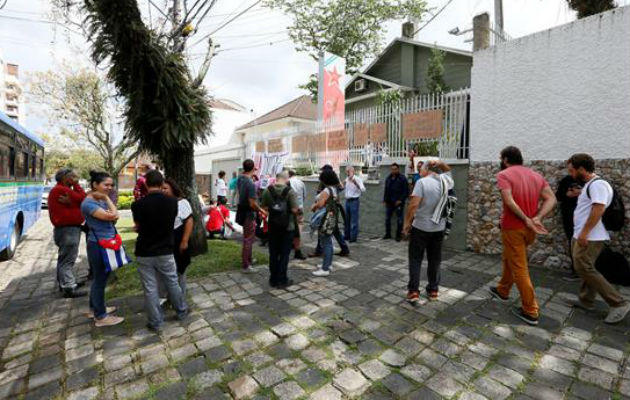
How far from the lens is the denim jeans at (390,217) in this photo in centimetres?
766

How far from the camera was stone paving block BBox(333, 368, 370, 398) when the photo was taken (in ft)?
8.28

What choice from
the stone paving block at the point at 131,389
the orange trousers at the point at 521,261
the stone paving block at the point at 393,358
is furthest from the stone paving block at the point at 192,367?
the orange trousers at the point at 521,261

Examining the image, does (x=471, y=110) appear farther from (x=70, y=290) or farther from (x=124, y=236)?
(x=124, y=236)

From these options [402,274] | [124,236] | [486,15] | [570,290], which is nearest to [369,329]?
[402,274]

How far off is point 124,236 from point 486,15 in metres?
10.2

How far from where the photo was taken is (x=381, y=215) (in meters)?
8.43

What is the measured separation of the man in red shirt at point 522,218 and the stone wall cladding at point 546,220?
231cm

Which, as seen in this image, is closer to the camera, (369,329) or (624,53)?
(369,329)

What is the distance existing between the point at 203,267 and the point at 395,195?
438cm

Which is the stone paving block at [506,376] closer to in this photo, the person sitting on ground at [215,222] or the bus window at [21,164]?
the person sitting on ground at [215,222]

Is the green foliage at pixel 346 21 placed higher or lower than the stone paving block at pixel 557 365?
higher

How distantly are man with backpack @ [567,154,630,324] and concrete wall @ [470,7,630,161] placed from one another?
6.05ft

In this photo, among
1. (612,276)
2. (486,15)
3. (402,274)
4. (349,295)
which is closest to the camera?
(349,295)

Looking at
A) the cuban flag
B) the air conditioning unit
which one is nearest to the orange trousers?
the cuban flag
